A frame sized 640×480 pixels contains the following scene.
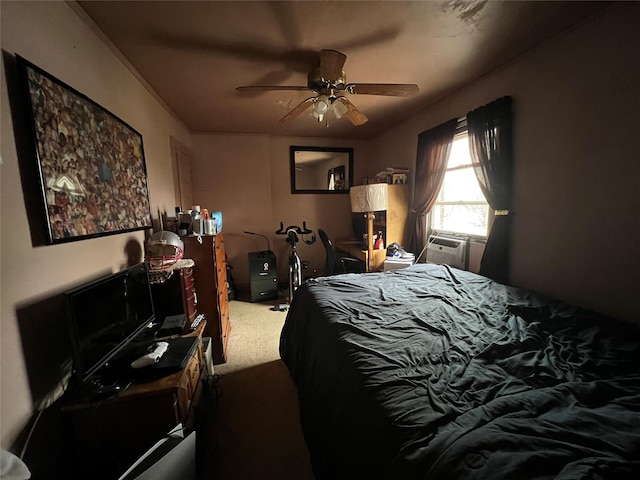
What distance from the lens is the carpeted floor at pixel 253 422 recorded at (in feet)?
4.29

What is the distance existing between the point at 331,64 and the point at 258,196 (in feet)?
8.57

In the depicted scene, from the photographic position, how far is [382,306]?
5.26ft

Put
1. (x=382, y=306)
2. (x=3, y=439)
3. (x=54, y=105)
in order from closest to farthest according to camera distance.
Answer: (x=3, y=439), (x=54, y=105), (x=382, y=306)

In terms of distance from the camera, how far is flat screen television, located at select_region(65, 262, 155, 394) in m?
0.94

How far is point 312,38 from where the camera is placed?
1.61 metres

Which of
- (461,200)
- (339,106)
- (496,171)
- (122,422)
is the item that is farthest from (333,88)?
(122,422)

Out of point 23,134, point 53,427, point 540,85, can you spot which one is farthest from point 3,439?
point 540,85

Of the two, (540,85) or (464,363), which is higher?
(540,85)

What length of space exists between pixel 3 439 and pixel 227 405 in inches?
43.3

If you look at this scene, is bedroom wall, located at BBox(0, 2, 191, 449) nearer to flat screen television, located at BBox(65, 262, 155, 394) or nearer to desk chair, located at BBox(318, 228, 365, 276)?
flat screen television, located at BBox(65, 262, 155, 394)

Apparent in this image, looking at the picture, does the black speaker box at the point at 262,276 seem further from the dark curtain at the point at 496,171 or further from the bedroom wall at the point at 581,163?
the bedroom wall at the point at 581,163

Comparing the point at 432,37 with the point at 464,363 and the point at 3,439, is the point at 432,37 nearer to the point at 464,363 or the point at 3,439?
the point at 464,363

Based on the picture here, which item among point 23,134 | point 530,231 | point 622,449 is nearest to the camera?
point 622,449

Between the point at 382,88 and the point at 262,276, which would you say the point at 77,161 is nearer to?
the point at 382,88
